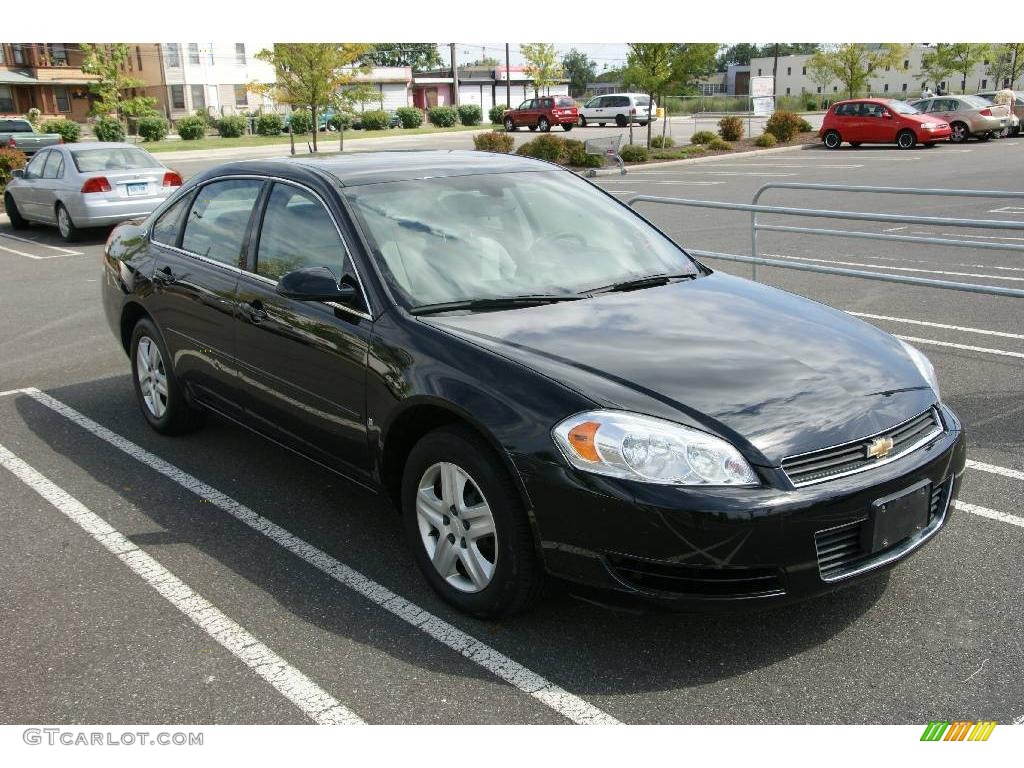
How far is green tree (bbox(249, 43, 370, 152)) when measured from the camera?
A: 30609 millimetres

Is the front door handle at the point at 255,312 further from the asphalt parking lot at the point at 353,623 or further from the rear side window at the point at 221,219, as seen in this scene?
the asphalt parking lot at the point at 353,623

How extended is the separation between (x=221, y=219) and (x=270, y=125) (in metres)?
47.6

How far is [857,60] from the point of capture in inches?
1858

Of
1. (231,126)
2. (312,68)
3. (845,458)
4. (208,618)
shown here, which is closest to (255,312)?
(208,618)

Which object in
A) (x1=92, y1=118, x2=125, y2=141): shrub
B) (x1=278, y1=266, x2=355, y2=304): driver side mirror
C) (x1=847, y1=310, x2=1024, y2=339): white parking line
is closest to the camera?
(x1=278, y1=266, x2=355, y2=304): driver side mirror

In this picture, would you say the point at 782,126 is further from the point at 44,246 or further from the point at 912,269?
the point at 44,246

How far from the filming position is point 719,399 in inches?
133

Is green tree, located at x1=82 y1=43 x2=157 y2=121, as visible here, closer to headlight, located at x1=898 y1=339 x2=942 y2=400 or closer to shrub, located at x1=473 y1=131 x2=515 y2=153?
shrub, located at x1=473 y1=131 x2=515 y2=153

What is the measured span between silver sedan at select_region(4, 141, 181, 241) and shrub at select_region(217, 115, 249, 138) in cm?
3583

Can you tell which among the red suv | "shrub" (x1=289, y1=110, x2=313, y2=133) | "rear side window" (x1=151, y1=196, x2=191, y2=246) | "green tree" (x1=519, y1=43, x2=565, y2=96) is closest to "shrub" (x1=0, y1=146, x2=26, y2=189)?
"rear side window" (x1=151, y1=196, x2=191, y2=246)

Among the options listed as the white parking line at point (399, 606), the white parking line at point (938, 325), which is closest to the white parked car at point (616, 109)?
the white parking line at point (938, 325)

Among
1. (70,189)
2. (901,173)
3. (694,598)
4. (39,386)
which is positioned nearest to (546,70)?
(901,173)

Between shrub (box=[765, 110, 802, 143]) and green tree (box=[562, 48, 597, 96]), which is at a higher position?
green tree (box=[562, 48, 597, 96])

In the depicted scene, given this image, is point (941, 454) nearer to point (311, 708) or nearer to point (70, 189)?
point (311, 708)
